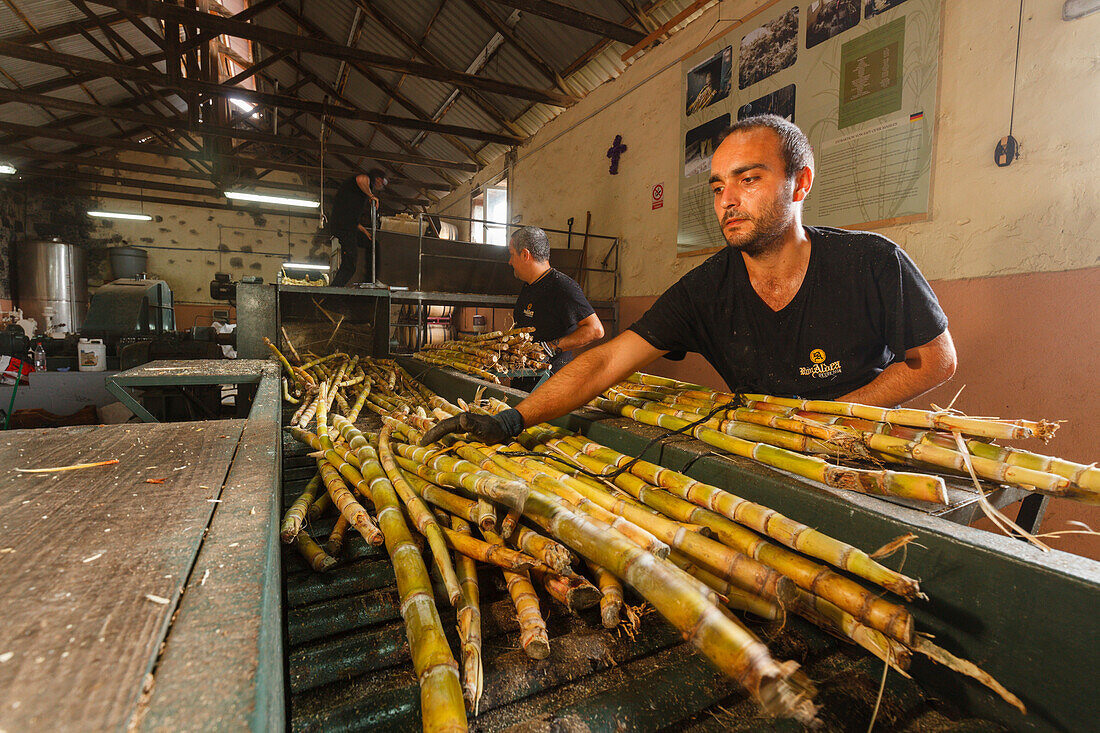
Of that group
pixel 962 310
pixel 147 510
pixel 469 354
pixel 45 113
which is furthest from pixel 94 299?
pixel 962 310

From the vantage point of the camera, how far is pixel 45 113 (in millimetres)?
11039

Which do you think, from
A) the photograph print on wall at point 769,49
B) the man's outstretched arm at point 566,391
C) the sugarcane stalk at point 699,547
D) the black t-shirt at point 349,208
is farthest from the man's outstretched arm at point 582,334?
the black t-shirt at point 349,208

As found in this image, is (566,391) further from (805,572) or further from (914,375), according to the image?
(914,375)

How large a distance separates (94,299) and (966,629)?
Answer: 9.31 metres

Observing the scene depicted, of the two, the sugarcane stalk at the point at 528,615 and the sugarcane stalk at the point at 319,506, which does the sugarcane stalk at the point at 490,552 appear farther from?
the sugarcane stalk at the point at 319,506

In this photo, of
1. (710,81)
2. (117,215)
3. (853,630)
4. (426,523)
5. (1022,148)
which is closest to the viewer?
(853,630)

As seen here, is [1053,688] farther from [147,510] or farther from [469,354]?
[469,354]

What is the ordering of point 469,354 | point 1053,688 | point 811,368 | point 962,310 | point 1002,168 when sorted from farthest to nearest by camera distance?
1. point 469,354
2. point 962,310
3. point 1002,168
4. point 811,368
5. point 1053,688

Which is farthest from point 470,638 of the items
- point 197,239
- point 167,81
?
point 197,239

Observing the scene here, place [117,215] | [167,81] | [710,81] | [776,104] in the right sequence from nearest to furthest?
[776,104] < [710,81] < [167,81] < [117,215]

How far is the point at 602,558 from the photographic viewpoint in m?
0.80

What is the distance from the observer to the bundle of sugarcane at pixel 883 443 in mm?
919

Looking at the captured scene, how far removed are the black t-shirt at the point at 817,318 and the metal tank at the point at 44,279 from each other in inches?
699

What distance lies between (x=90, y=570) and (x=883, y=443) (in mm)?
1552
